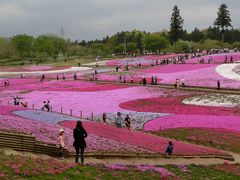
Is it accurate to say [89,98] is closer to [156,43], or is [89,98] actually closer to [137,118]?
[137,118]

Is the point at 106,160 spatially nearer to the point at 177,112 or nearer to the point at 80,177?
the point at 80,177

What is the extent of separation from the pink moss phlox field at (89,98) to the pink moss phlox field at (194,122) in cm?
1003

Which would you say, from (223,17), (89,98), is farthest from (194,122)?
(223,17)

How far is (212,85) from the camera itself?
2901 inches

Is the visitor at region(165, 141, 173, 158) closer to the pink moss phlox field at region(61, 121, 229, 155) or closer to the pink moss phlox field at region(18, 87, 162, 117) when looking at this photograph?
the pink moss phlox field at region(61, 121, 229, 155)

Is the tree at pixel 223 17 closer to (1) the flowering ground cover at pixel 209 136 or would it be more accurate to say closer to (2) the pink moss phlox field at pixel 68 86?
(2) the pink moss phlox field at pixel 68 86

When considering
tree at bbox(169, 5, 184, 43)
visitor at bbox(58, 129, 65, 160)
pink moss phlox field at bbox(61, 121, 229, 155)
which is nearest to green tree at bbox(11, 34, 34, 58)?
tree at bbox(169, 5, 184, 43)

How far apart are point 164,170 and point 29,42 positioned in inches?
7133

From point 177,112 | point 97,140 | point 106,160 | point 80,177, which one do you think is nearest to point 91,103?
point 177,112

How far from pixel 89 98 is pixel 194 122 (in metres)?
24.3

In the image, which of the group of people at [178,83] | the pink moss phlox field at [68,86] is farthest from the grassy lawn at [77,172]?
the pink moss phlox field at [68,86]

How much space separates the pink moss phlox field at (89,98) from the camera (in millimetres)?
58394

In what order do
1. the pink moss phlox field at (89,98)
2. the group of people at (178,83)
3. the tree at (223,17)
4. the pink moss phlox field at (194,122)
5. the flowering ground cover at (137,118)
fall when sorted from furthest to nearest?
1. the tree at (223,17)
2. the group of people at (178,83)
3. the pink moss phlox field at (89,98)
4. the flowering ground cover at (137,118)
5. the pink moss phlox field at (194,122)

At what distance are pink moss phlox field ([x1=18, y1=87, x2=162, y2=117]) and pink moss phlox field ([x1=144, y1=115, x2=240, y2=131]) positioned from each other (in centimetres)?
1003
